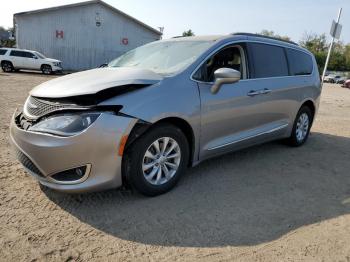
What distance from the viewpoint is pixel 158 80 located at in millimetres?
3633

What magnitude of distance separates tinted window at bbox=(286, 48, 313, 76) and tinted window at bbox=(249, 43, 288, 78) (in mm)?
195

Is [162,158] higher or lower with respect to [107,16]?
lower

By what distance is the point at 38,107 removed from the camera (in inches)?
135

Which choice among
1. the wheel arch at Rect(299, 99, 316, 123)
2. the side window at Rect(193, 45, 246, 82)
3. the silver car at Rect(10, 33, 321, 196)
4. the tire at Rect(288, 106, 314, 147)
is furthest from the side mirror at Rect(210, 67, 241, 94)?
the wheel arch at Rect(299, 99, 316, 123)

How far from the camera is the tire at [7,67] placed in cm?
2358

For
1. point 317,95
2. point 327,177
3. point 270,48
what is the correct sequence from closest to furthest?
point 327,177, point 270,48, point 317,95

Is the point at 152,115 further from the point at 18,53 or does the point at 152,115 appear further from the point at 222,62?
the point at 18,53

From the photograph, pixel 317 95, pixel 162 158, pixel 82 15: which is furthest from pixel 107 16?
pixel 162 158

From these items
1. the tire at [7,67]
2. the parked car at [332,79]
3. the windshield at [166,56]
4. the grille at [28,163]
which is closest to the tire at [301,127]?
the windshield at [166,56]

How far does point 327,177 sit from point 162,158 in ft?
8.00

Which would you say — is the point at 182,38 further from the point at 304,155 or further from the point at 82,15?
the point at 82,15

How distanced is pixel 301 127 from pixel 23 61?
22076 millimetres

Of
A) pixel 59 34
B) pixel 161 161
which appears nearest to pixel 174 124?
pixel 161 161

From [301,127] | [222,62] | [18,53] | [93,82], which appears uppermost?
[222,62]
